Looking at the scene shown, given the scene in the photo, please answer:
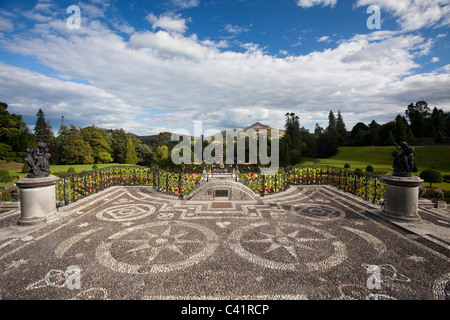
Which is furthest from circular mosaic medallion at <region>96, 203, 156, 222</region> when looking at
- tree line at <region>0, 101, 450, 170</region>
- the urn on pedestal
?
tree line at <region>0, 101, 450, 170</region>

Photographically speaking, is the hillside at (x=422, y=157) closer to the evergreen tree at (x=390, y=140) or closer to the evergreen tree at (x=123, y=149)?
the evergreen tree at (x=390, y=140)

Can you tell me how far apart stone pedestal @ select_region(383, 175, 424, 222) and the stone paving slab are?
0.56 meters

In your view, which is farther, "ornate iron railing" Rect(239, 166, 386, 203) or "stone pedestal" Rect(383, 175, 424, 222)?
"ornate iron railing" Rect(239, 166, 386, 203)

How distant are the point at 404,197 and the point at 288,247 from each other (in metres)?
4.93

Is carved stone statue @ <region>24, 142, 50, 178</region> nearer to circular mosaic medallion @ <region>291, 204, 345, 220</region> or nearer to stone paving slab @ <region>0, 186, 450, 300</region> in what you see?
stone paving slab @ <region>0, 186, 450, 300</region>

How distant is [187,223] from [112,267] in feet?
9.54

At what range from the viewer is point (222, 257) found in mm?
4812

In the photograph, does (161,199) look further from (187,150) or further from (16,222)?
(187,150)

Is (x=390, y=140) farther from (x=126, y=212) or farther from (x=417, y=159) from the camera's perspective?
(x=126, y=212)

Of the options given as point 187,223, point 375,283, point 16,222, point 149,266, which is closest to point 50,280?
point 149,266

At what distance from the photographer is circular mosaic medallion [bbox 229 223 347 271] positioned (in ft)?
15.0

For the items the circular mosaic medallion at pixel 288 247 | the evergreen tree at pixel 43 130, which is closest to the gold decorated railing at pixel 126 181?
the circular mosaic medallion at pixel 288 247

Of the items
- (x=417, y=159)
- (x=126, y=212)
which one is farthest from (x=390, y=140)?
(x=126, y=212)

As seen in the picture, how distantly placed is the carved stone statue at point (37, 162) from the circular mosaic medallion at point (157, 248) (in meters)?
3.71
